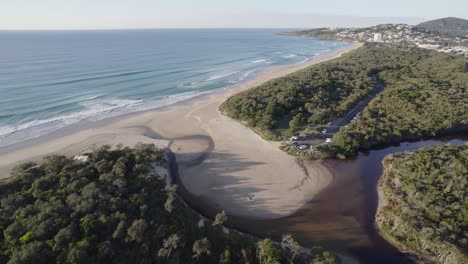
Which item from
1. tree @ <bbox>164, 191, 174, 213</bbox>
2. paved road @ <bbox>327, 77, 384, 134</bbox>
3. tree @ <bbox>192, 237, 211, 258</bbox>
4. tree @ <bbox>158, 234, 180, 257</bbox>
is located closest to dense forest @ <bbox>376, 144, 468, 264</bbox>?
paved road @ <bbox>327, 77, 384, 134</bbox>

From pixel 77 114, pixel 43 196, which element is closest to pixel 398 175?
pixel 43 196

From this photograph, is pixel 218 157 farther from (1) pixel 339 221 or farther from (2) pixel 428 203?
(2) pixel 428 203

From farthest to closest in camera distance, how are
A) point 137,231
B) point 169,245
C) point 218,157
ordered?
point 218,157
point 137,231
point 169,245

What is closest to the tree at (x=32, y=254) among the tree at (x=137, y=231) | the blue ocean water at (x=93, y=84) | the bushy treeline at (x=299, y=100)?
the tree at (x=137, y=231)

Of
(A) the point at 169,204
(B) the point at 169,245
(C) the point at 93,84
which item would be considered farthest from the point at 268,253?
(C) the point at 93,84

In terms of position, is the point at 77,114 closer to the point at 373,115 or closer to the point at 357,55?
the point at 373,115
